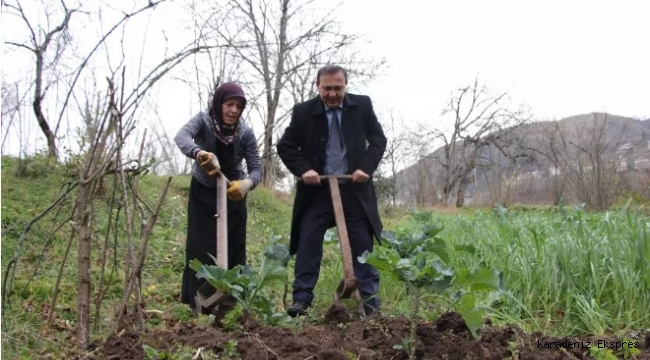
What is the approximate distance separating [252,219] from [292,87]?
25.8ft

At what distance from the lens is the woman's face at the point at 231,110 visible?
9.68 ft

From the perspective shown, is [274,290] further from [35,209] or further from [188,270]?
[35,209]

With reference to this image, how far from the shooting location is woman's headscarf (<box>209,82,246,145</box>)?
116 inches

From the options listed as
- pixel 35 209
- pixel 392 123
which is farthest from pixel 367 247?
pixel 392 123

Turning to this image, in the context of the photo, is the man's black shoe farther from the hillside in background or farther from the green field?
the hillside in background

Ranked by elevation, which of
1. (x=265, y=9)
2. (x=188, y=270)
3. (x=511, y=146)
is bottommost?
(x=188, y=270)

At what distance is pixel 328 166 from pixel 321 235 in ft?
1.31

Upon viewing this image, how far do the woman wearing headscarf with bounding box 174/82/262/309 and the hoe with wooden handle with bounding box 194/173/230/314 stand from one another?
6.8 inches

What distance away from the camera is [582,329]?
8.23 feet

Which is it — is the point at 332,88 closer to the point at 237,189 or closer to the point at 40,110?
the point at 237,189

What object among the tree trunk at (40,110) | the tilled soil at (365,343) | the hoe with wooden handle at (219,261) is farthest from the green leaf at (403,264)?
the tree trunk at (40,110)

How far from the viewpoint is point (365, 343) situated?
6.35 feet
